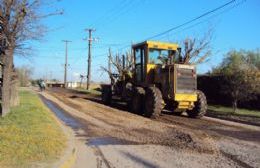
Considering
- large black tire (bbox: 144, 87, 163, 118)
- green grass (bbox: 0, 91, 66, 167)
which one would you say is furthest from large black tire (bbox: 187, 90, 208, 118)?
green grass (bbox: 0, 91, 66, 167)

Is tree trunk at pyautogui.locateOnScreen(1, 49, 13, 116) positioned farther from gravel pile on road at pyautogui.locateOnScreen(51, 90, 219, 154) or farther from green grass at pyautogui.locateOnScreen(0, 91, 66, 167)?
gravel pile on road at pyautogui.locateOnScreen(51, 90, 219, 154)

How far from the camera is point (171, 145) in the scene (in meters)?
11.9

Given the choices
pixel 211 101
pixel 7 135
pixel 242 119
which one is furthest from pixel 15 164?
pixel 211 101

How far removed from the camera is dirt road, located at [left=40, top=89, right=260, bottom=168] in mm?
9664

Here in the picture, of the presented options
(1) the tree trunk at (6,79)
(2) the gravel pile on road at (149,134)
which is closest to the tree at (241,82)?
(2) the gravel pile on road at (149,134)

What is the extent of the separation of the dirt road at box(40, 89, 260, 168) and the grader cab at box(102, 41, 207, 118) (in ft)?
8.87

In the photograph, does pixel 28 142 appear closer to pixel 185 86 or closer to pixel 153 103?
pixel 153 103

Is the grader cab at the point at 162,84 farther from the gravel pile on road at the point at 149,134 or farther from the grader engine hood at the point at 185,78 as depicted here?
the gravel pile on road at the point at 149,134

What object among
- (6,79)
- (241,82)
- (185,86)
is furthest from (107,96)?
(6,79)

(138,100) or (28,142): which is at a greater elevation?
(138,100)

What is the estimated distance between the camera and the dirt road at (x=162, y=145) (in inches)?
380

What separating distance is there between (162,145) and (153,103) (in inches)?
311

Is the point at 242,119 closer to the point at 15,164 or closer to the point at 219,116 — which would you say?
the point at 219,116

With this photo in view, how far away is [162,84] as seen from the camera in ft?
68.6
